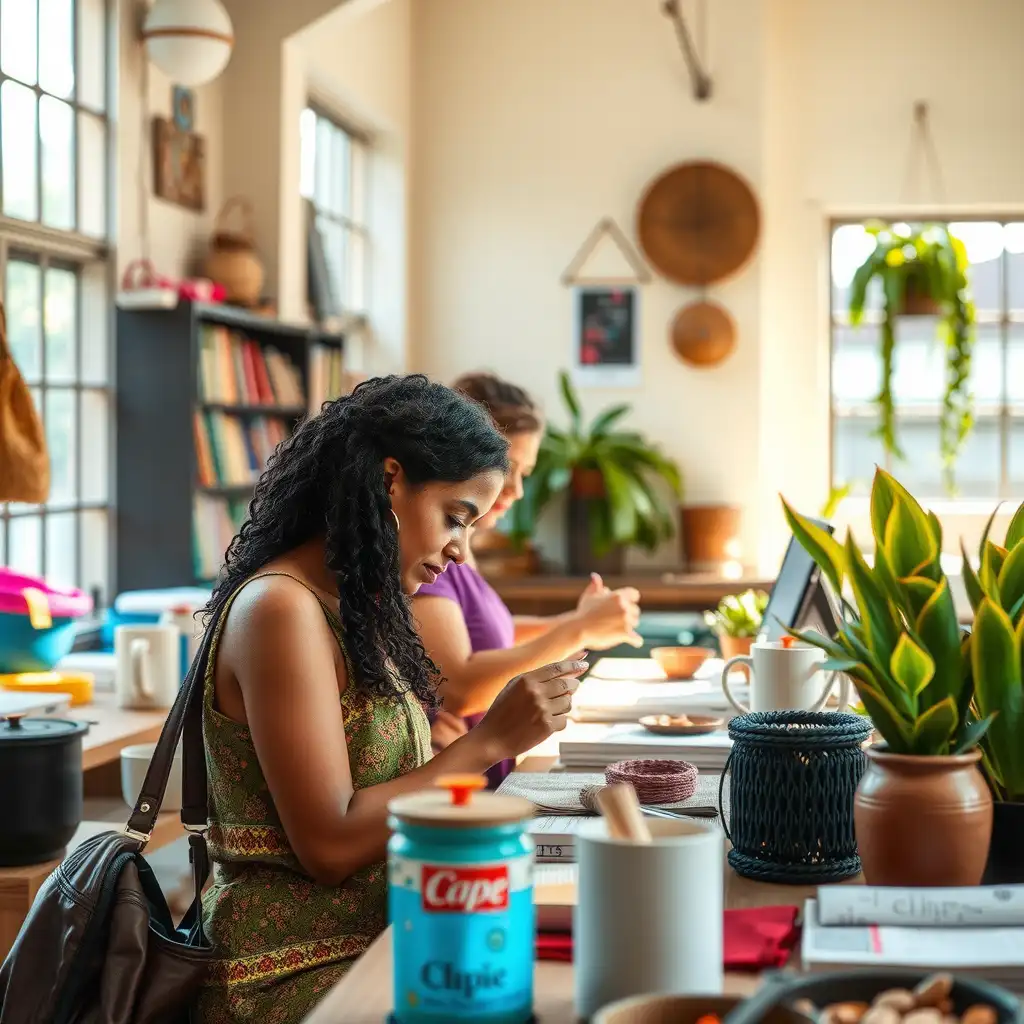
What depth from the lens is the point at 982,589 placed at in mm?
1304

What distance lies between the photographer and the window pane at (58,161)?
3.90m

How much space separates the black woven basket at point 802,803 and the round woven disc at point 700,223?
192 inches

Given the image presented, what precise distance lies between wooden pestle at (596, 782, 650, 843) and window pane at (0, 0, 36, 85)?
→ 133 inches

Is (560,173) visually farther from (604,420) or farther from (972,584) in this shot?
(972,584)

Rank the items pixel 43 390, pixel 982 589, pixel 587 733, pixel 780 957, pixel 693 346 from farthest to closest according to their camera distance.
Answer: pixel 693 346 → pixel 43 390 → pixel 587 733 → pixel 982 589 → pixel 780 957

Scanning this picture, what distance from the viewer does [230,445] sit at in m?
4.54

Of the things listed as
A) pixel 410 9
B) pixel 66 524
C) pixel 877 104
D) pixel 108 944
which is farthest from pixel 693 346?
pixel 108 944

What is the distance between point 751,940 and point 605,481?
477 centimetres

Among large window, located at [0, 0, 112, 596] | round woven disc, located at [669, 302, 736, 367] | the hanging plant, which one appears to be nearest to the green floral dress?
large window, located at [0, 0, 112, 596]

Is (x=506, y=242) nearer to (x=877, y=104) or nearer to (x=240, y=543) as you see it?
(x=877, y=104)

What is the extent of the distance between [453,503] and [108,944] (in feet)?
2.11

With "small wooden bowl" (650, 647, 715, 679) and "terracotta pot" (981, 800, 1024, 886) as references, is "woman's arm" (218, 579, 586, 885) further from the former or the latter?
"small wooden bowl" (650, 647, 715, 679)

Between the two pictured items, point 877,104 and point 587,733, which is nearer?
point 587,733

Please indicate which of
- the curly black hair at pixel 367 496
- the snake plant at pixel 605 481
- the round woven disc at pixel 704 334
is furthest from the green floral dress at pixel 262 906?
the round woven disc at pixel 704 334
